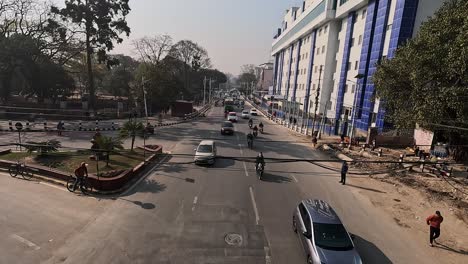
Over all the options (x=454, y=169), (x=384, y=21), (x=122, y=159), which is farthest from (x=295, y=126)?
(x=122, y=159)

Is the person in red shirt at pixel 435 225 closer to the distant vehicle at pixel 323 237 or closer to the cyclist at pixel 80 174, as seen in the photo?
the distant vehicle at pixel 323 237

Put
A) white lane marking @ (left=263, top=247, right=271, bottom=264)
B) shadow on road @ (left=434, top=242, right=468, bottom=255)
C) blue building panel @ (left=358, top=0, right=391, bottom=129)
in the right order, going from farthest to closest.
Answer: blue building panel @ (left=358, top=0, right=391, bottom=129), shadow on road @ (left=434, top=242, right=468, bottom=255), white lane marking @ (left=263, top=247, right=271, bottom=264)

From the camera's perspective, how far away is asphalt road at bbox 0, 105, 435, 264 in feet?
34.7

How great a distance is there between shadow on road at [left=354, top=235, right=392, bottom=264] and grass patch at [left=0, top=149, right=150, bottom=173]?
1294 cm

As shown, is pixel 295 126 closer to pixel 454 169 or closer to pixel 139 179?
pixel 454 169

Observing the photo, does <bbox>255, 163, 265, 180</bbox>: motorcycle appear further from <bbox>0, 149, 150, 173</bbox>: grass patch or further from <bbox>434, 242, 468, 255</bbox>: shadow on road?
<bbox>434, 242, 468, 255</bbox>: shadow on road

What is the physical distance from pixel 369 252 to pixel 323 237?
7.81ft

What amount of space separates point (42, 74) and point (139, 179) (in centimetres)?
3747

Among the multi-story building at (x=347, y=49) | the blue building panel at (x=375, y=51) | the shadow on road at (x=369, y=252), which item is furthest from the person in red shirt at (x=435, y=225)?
the blue building panel at (x=375, y=51)

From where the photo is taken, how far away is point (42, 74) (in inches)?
1806

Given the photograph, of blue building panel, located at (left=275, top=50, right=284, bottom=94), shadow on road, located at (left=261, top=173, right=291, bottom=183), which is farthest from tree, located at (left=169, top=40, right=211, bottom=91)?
shadow on road, located at (left=261, top=173, right=291, bottom=183)

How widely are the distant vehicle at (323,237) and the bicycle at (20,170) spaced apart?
49.1 ft

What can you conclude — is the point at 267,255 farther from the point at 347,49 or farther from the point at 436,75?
the point at 347,49

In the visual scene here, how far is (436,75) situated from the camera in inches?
835
